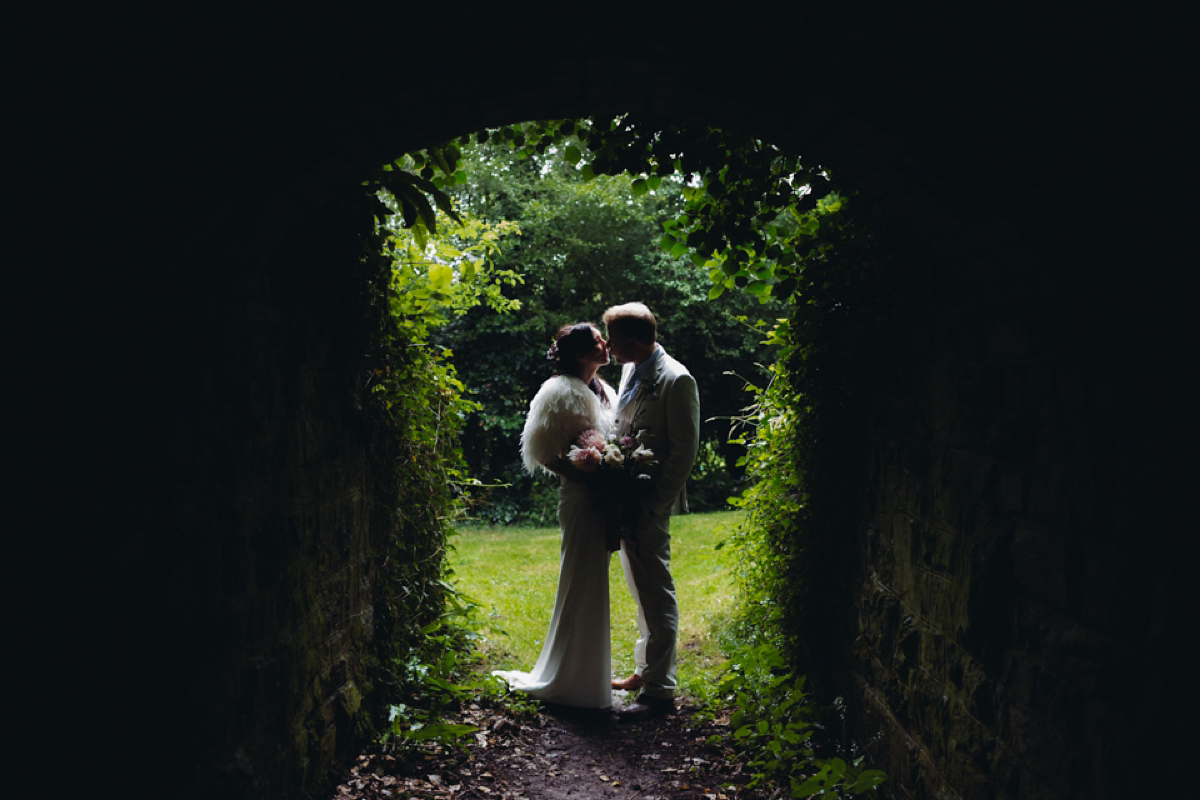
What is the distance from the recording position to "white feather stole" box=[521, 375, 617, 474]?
435 centimetres

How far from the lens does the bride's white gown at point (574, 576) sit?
14.3ft

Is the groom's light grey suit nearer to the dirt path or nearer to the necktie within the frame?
the necktie

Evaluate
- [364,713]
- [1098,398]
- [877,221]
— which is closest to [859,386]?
[877,221]

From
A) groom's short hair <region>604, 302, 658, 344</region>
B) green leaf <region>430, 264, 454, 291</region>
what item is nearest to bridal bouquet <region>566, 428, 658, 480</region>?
groom's short hair <region>604, 302, 658, 344</region>

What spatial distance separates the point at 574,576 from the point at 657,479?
0.79 metres

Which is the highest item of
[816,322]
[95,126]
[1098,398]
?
[95,126]

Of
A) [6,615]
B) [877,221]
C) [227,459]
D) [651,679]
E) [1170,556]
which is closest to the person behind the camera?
[1170,556]

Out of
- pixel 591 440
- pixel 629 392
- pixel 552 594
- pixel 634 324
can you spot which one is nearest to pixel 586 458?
pixel 591 440

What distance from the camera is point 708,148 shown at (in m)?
3.32

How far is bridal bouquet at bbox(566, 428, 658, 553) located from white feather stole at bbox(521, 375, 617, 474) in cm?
8

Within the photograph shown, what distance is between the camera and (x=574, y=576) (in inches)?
173

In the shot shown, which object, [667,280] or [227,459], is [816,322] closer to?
[227,459]

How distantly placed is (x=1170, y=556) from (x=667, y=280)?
1172 cm

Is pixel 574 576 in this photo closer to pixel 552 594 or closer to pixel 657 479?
pixel 657 479
